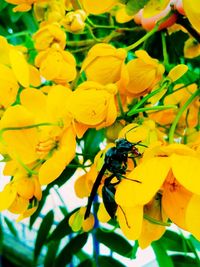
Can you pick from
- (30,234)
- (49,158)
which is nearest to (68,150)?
(49,158)

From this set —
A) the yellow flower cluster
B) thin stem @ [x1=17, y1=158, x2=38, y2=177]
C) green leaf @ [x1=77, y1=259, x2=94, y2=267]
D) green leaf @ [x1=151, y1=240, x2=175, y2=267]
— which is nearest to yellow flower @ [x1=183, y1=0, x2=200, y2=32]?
the yellow flower cluster

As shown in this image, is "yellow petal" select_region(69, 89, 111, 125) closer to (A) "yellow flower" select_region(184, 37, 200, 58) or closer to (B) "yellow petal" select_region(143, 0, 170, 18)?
(B) "yellow petal" select_region(143, 0, 170, 18)

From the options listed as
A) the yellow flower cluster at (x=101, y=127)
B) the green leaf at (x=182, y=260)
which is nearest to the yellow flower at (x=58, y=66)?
the yellow flower cluster at (x=101, y=127)

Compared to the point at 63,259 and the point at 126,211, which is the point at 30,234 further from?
the point at 126,211

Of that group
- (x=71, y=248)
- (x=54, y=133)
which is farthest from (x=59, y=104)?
(x=71, y=248)

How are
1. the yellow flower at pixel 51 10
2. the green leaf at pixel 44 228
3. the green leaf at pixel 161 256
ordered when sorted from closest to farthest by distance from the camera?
the yellow flower at pixel 51 10 → the green leaf at pixel 161 256 → the green leaf at pixel 44 228

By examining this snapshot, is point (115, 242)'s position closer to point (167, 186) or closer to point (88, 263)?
point (88, 263)

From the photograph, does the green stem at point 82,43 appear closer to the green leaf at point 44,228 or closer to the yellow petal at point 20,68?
the yellow petal at point 20,68
